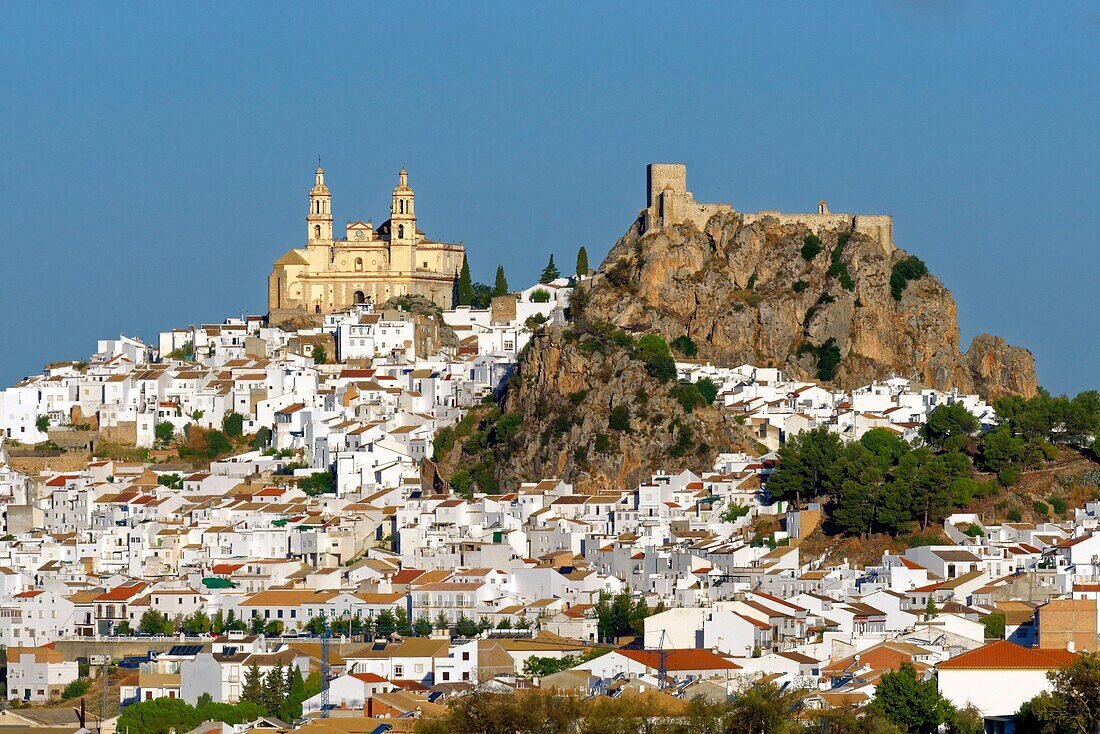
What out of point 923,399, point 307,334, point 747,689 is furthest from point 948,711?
point 307,334

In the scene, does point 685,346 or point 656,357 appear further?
point 685,346

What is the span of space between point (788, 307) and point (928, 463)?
20962 millimetres

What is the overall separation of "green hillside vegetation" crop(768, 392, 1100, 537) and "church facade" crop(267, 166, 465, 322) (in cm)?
2826

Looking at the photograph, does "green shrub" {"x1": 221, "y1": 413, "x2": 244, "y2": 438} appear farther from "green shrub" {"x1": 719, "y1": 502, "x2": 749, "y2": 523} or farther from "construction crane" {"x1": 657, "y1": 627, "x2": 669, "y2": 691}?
"construction crane" {"x1": 657, "y1": 627, "x2": 669, "y2": 691}

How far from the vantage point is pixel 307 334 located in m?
110

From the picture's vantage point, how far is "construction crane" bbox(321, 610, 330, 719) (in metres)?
60.6

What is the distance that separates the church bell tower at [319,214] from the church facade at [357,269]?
0.13 ft

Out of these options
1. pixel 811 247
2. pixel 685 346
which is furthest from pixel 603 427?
pixel 811 247

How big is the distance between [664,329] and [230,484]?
56.1ft

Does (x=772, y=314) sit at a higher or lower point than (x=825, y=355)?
higher

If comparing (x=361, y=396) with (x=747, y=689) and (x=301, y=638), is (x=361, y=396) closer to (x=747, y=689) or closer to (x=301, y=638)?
(x=301, y=638)

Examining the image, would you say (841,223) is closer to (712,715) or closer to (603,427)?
(603,427)

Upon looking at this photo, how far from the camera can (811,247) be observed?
104 metres

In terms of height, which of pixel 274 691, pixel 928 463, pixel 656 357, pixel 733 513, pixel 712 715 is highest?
pixel 656 357
